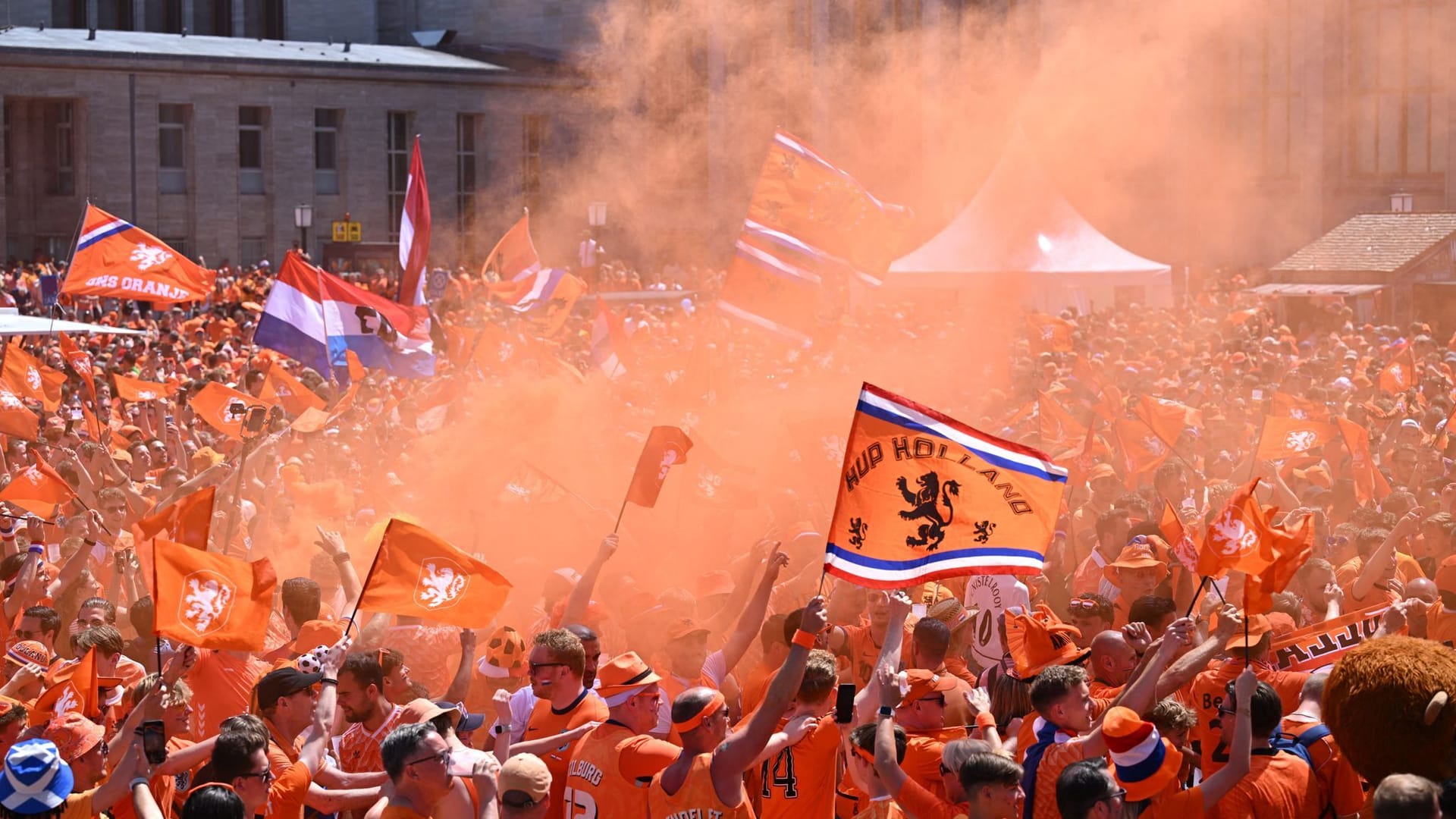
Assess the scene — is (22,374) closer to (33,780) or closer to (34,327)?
(34,327)

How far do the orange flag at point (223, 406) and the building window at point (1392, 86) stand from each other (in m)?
36.4

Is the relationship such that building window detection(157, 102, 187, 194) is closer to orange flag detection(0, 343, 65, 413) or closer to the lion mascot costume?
orange flag detection(0, 343, 65, 413)

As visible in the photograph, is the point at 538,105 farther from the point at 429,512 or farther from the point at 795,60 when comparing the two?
the point at 429,512

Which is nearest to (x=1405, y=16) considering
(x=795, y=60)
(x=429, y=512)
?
(x=795, y=60)

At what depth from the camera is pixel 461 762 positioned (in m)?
4.90

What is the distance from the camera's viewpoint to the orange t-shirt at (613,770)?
5.24m

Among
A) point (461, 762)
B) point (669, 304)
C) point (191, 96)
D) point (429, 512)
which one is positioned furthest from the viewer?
point (191, 96)

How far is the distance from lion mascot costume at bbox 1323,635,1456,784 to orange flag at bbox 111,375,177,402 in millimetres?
11482

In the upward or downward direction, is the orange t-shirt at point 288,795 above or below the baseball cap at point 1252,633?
below

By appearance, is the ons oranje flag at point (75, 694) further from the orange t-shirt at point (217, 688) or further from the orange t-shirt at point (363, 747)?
the orange t-shirt at point (363, 747)

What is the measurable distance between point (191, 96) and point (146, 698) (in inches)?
1457

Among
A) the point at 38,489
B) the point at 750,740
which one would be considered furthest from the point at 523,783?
the point at 38,489

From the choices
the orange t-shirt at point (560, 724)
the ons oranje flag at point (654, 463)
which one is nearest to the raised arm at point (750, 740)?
the orange t-shirt at point (560, 724)

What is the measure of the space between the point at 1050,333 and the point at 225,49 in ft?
88.1
